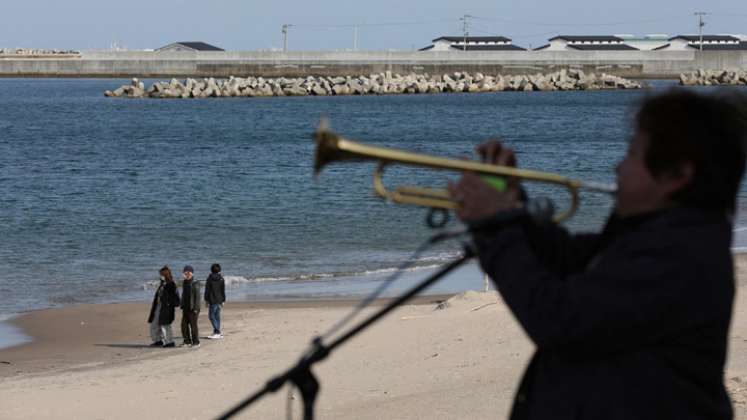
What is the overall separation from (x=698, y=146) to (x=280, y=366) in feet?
33.3

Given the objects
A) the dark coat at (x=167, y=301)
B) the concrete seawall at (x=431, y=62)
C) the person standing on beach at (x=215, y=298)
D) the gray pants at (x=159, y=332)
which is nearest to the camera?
the dark coat at (x=167, y=301)

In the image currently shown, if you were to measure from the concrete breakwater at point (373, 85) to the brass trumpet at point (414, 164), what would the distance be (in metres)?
99.9

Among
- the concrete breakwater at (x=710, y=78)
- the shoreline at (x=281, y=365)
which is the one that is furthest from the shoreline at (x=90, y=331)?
the concrete breakwater at (x=710, y=78)

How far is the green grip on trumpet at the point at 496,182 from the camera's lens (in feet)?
7.67

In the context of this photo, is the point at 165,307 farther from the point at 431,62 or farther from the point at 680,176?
the point at 431,62

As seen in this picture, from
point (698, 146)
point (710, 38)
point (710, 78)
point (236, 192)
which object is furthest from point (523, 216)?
point (710, 38)

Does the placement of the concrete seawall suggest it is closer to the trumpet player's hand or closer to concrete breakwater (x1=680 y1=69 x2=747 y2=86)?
concrete breakwater (x1=680 y1=69 x2=747 y2=86)

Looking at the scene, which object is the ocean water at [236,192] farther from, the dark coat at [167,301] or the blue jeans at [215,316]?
the dark coat at [167,301]

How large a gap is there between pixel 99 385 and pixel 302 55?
115488 mm

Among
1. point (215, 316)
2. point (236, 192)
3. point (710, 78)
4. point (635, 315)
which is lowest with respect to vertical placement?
point (236, 192)

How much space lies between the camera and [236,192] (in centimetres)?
3781

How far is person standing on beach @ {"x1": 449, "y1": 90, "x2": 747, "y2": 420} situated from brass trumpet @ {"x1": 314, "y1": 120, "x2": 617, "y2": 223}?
35 mm

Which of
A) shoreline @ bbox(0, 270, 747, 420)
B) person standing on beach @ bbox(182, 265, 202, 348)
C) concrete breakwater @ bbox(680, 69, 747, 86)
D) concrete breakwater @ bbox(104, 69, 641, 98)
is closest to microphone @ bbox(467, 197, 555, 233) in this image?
shoreline @ bbox(0, 270, 747, 420)

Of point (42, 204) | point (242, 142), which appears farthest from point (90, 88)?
Answer: point (42, 204)
